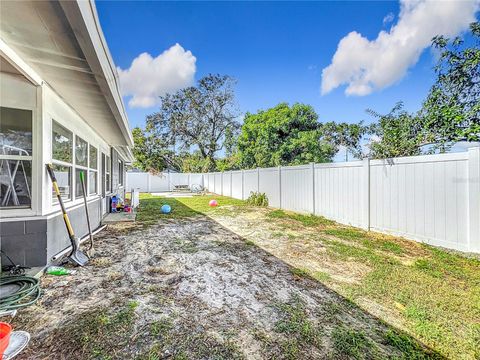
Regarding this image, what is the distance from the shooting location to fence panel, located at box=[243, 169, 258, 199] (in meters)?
12.0

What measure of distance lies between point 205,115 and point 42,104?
22838 mm

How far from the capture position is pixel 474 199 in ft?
12.3

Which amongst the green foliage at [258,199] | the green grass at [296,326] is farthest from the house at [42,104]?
the green foliage at [258,199]

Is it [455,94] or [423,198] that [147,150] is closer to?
[455,94]

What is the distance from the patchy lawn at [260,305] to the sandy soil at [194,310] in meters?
0.01

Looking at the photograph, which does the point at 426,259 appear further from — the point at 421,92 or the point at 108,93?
the point at 108,93

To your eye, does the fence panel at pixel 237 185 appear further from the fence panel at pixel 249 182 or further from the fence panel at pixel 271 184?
the fence panel at pixel 271 184

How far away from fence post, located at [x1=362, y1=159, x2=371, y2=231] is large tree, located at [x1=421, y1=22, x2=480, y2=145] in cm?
162

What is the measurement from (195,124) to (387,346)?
25.3m

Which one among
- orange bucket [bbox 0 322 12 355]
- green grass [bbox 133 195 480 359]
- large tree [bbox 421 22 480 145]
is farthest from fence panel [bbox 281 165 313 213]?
orange bucket [bbox 0 322 12 355]

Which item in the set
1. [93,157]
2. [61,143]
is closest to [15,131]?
[61,143]

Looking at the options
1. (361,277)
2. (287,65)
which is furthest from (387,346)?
(287,65)

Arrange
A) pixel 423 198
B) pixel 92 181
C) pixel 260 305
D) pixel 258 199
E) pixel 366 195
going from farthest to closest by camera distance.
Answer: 1. pixel 258 199
2. pixel 92 181
3. pixel 366 195
4. pixel 423 198
5. pixel 260 305

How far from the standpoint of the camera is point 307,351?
5.91ft
